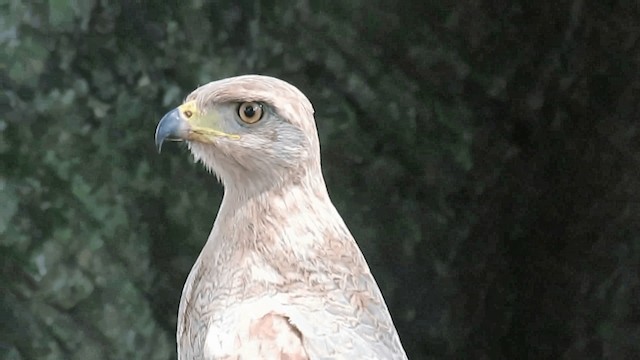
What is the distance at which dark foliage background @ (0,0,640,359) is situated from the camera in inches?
132

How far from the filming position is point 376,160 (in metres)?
3.59

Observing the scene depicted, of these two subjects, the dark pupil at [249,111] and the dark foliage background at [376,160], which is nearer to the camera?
the dark pupil at [249,111]

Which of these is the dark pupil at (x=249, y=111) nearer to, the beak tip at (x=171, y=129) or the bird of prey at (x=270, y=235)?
the bird of prey at (x=270, y=235)

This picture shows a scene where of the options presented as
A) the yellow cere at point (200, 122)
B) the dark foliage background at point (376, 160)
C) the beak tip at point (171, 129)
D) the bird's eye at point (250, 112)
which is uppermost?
the bird's eye at point (250, 112)

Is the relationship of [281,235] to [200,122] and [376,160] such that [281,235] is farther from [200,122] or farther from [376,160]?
[376,160]

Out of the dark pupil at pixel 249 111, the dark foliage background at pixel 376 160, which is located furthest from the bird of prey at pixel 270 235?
the dark foliage background at pixel 376 160

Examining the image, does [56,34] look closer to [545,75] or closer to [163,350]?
[163,350]

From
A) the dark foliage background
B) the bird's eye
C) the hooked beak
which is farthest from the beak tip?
the dark foliage background

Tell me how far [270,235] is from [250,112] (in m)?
0.26

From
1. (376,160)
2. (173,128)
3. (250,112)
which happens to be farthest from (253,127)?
(376,160)

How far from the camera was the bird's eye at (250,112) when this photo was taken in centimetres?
205

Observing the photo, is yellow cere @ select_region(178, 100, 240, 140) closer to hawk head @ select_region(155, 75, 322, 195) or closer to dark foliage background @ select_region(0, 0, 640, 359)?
hawk head @ select_region(155, 75, 322, 195)

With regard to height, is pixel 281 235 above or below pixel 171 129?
below

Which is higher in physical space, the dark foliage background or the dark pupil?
the dark pupil
